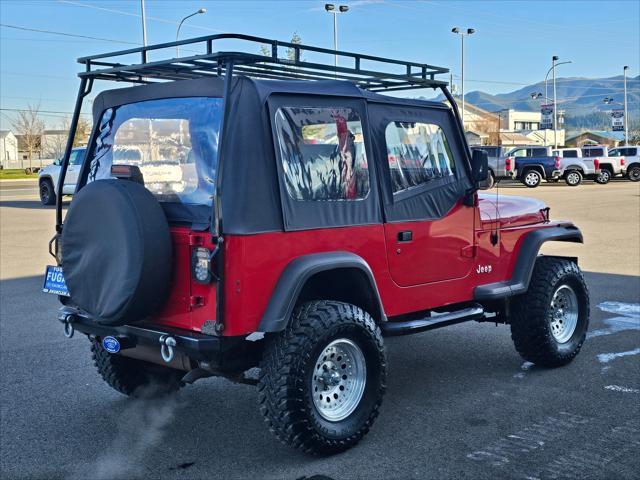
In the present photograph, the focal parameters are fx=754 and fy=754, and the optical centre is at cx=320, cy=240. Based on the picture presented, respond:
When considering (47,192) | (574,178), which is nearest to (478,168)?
(47,192)

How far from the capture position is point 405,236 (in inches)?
196

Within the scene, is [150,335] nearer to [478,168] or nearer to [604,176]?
[478,168]

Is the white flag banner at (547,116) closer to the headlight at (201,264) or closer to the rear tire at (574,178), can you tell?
the rear tire at (574,178)

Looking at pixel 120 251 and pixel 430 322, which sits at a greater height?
pixel 120 251

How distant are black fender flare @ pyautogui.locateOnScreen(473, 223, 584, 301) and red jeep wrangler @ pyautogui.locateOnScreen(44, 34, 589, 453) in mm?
25

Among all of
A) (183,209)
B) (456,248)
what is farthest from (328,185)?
(456,248)

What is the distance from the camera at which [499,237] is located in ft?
18.9

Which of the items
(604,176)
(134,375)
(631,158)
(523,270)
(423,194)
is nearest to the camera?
Answer: (423,194)

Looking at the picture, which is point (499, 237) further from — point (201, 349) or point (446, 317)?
point (201, 349)

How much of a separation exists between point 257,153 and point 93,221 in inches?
39.0

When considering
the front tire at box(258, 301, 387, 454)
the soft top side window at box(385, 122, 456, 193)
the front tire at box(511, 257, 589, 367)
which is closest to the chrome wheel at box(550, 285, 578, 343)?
the front tire at box(511, 257, 589, 367)

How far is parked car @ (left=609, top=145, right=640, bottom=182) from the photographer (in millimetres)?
37469

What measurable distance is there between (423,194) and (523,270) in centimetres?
120

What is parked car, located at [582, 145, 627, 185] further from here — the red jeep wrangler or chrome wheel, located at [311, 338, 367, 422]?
chrome wheel, located at [311, 338, 367, 422]
